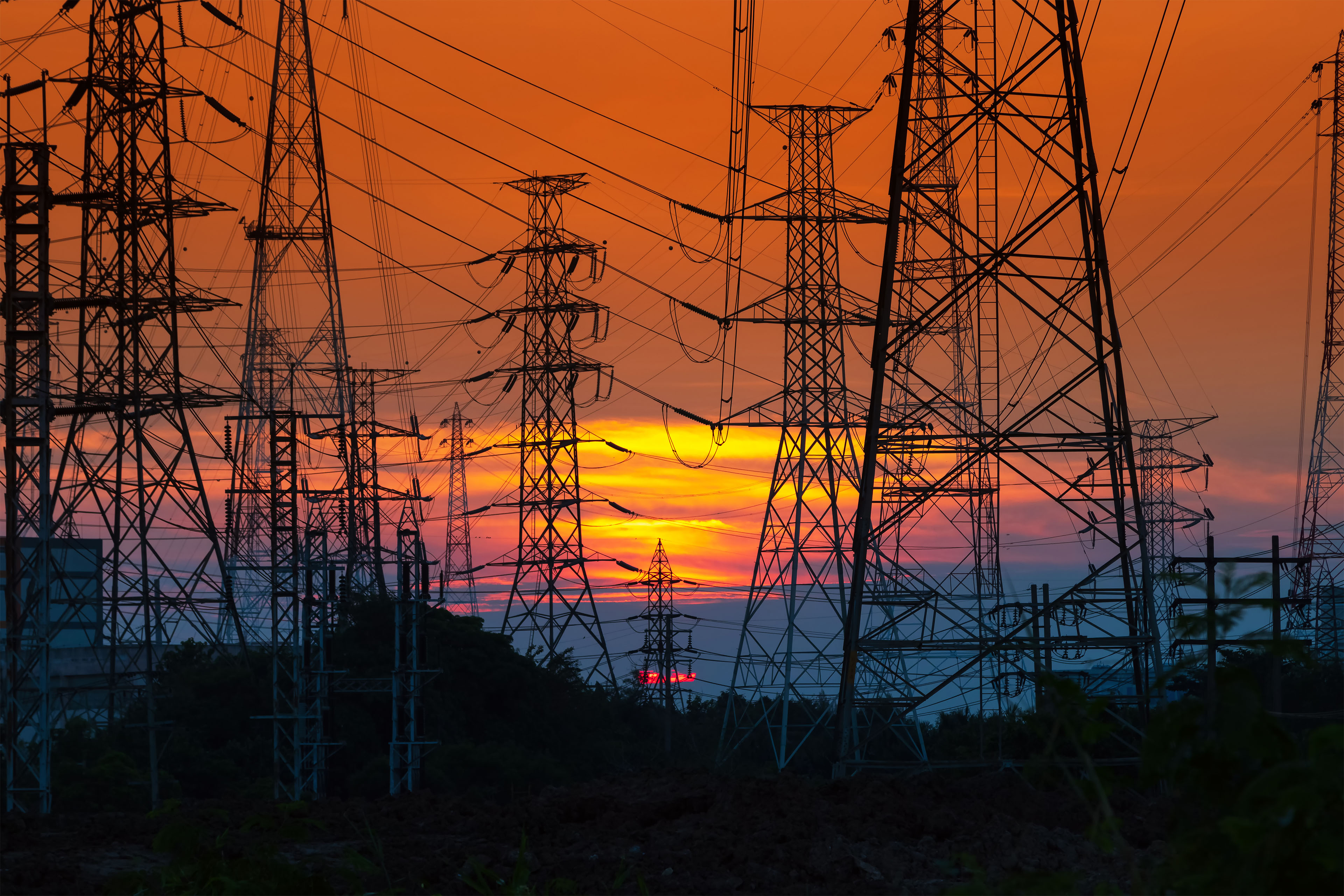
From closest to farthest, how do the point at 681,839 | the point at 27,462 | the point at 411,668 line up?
1. the point at 681,839
2. the point at 27,462
3. the point at 411,668

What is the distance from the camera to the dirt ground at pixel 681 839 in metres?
10.1

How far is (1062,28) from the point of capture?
16.7 meters

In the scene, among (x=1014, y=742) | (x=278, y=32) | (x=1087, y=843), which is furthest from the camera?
(x=278, y=32)

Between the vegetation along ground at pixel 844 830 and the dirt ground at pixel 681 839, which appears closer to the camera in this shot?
the vegetation along ground at pixel 844 830

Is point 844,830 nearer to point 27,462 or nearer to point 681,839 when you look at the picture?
point 681,839

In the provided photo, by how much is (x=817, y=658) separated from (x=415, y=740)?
1065cm

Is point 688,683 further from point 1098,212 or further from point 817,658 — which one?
point 1098,212

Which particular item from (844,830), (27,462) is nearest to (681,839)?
(844,830)

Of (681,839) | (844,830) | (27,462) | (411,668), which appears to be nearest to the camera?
(844,830)

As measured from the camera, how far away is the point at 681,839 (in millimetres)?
11500

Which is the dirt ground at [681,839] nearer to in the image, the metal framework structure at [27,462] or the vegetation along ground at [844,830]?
the vegetation along ground at [844,830]

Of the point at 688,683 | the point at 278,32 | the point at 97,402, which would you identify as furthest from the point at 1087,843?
the point at 688,683

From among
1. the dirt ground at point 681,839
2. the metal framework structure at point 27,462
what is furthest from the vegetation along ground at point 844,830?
the metal framework structure at point 27,462

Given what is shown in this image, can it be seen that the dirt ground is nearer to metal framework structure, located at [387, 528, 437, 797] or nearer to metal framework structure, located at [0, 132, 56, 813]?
metal framework structure, located at [0, 132, 56, 813]
